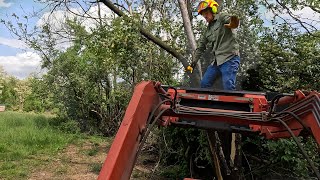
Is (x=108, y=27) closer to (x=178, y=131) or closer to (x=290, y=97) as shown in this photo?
(x=178, y=131)

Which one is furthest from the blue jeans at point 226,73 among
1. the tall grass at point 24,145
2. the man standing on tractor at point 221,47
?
the tall grass at point 24,145

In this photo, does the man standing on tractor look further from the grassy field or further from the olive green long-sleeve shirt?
the grassy field

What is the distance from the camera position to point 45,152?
34.3 ft

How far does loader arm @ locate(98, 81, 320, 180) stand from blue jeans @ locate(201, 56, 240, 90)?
155 cm

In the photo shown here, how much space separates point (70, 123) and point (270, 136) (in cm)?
1180

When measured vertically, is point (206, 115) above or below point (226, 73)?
below

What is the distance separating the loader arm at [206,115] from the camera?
207cm

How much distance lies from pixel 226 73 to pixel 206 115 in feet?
7.75

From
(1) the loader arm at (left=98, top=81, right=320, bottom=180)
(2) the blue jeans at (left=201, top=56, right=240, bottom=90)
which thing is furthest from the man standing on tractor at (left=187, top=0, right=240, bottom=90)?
(1) the loader arm at (left=98, top=81, right=320, bottom=180)

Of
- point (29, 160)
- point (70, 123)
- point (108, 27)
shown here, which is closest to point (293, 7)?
point (108, 27)

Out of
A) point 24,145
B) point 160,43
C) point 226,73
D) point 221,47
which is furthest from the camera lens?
point 24,145

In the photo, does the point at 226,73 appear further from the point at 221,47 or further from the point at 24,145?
the point at 24,145

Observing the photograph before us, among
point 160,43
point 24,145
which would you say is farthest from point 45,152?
point 160,43

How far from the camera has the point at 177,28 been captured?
8945 millimetres
